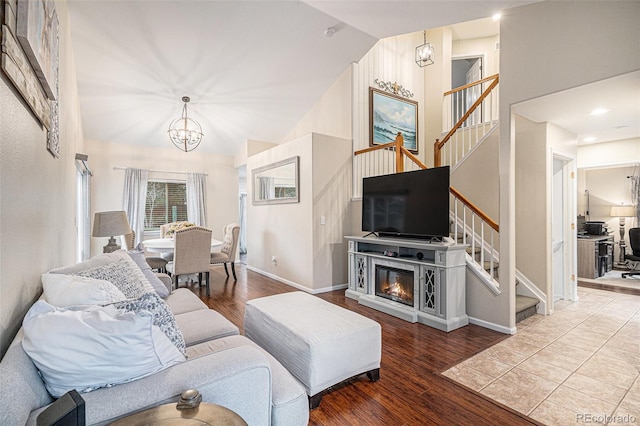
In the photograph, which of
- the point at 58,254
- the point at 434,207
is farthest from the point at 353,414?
the point at 58,254

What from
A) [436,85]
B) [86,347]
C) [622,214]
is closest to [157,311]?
[86,347]

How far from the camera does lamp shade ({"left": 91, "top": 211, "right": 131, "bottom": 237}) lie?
10.7 feet

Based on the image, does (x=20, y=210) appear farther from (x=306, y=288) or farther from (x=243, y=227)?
(x=243, y=227)

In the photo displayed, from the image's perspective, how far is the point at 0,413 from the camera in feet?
2.49

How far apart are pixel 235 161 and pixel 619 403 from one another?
7407 mm

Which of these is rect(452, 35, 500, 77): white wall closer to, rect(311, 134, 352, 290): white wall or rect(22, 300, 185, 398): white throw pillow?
rect(311, 134, 352, 290): white wall

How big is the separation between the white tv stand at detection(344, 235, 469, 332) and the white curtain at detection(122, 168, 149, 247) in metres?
5.13

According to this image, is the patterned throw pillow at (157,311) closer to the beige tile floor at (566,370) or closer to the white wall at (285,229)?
the beige tile floor at (566,370)

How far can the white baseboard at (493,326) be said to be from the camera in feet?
10.1

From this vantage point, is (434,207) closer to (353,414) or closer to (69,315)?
(353,414)

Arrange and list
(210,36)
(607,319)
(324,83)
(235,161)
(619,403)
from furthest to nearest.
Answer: (235,161) < (324,83) < (210,36) < (607,319) < (619,403)

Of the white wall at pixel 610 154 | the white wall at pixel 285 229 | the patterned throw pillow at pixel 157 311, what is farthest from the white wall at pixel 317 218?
the white wall at pixel 610 154

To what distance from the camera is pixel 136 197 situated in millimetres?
6355

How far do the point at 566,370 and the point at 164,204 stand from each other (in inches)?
290
